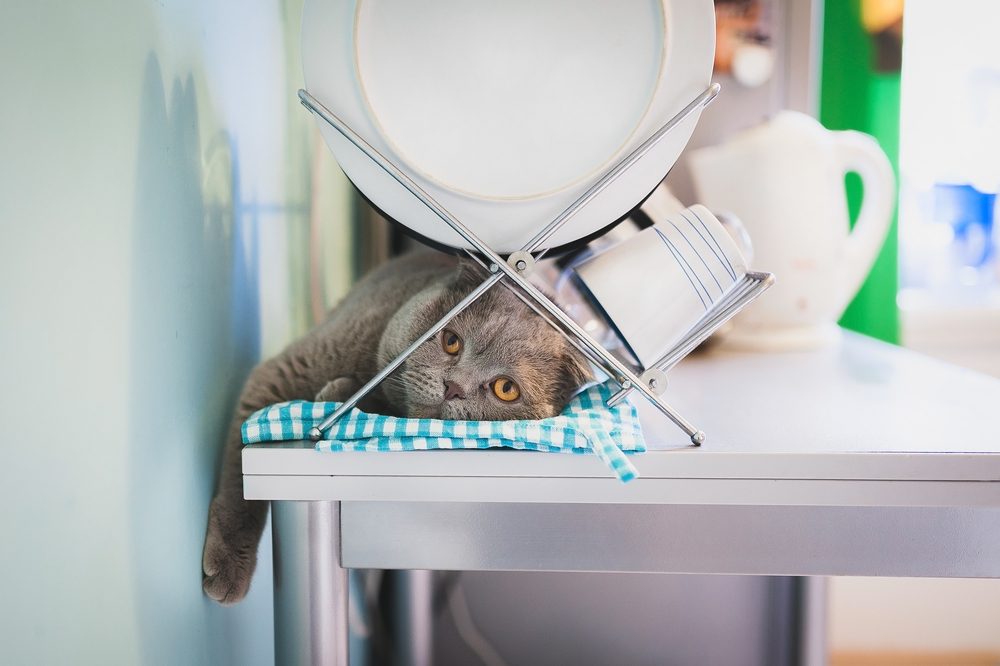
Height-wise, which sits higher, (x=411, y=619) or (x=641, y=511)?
(x=641, y=511)

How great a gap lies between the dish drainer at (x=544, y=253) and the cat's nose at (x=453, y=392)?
66mm

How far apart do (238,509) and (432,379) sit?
231 mm

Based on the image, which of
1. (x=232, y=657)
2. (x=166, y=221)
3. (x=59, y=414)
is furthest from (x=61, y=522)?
(x=232, y=657)

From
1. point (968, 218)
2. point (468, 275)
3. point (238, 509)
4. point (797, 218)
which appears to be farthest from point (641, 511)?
point (968, 218)

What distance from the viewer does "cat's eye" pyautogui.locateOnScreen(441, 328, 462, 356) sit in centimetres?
71

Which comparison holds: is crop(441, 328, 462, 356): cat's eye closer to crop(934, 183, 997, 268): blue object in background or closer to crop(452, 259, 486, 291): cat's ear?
crop(452, 259, 486, 291): cat's ear

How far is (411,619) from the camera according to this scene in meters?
1.41

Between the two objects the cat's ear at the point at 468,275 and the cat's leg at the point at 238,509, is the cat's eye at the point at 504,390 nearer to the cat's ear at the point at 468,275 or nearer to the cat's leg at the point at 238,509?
the cat's ear at the point at 468,275

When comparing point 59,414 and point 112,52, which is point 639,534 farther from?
point 112,52

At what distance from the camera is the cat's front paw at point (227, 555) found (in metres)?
0.69

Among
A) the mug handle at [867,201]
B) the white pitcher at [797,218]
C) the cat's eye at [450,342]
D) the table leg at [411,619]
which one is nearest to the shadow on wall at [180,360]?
the cat's eye at [450,342]

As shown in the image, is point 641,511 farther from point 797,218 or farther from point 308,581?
point 797,218

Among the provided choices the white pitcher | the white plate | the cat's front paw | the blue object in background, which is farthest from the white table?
the blue object in background

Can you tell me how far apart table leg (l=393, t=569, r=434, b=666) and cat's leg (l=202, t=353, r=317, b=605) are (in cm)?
72
